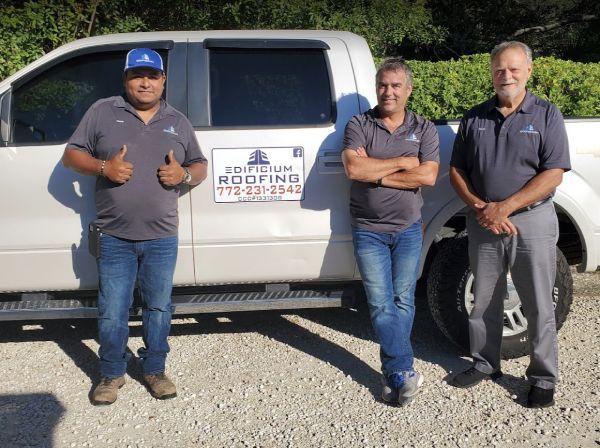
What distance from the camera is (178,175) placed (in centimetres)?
328

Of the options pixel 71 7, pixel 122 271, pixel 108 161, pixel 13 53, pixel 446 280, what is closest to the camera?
pixel 108 161

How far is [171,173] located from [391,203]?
1.11 metres

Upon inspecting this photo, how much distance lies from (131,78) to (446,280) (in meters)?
2.07

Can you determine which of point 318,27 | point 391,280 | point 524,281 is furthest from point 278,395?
point 318,27

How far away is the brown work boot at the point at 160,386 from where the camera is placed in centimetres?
355

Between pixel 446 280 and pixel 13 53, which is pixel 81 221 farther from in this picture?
pixel 13 53

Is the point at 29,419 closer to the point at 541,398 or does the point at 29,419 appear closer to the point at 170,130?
the point at 170,130

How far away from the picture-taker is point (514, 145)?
3246 mm

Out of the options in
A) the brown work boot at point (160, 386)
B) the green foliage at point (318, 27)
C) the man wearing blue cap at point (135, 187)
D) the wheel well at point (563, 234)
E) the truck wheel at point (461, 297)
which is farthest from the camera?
the green foliage at point (318, 27)

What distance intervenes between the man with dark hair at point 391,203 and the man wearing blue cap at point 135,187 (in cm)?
83

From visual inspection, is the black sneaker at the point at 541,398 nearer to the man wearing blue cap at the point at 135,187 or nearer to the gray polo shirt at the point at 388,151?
the gray polo shirt at the point at 388,151

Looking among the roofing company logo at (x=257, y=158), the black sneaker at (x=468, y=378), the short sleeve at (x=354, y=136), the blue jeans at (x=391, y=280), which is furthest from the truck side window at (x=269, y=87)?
the black sneaker at (x=468, y=378)

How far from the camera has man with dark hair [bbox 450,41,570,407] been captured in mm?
3217

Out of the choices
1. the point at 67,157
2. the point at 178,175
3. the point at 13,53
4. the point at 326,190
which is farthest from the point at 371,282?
the point at 13,53
